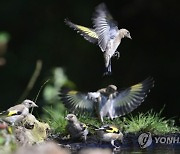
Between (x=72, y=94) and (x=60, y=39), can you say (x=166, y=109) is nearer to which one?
(x=60, y=39)

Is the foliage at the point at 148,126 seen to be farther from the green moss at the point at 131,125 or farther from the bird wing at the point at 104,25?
the bird wing at the point at 104,25

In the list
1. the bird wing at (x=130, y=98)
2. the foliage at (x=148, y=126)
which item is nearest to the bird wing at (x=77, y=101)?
the bird wing at (x=130, y=98)

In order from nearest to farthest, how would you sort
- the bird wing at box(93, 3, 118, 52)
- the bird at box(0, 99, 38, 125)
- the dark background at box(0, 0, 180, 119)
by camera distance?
1. the bird at box(0, 99, 38, 125)
2. the bird wing at box(93, 3, 118, 52)
3. the dark background at box(0, 0, 180, 119)

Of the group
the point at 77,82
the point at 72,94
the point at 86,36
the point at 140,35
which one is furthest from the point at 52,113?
the point at 140,35

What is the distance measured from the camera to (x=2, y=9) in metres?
10.6

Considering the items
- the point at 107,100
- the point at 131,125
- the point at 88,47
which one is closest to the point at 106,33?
the point at 107,100

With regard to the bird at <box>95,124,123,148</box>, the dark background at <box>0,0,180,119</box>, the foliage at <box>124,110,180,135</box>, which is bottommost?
the bird at <box>95,124,123,148</box>

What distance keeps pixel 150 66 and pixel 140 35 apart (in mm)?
598

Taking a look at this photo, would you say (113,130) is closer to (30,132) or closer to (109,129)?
(109,129)

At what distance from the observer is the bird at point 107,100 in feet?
22.5

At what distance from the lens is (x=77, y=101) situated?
698cm

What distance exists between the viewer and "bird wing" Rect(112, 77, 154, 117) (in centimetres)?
697

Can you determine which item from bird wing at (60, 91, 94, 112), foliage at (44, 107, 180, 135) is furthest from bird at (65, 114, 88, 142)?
bird wing at (60, 91, 94, 112)

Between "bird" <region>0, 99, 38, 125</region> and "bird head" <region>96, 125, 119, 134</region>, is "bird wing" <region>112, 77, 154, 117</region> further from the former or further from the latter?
"bird" <region>0, 99, 38, 125</region>
